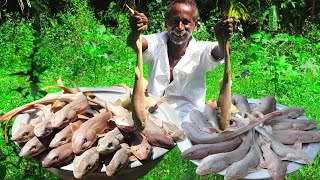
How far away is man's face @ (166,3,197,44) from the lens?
9.17 feet

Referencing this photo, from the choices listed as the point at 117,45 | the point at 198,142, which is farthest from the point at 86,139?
the point at 117,45

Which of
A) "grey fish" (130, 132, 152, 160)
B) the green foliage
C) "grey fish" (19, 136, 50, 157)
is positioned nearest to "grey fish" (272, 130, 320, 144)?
"grey fish" (130, 132, 152, 160)

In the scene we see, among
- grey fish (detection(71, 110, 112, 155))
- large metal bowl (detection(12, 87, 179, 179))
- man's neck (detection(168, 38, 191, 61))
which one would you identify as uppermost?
man's neck (detection(168, 38, 191, 61))

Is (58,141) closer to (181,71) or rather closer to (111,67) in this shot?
(181,71)

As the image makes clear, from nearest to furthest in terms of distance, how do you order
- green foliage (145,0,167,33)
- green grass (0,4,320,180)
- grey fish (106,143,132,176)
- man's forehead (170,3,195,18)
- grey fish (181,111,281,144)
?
1. grey fish (106,143,132,176)
2. grey fish (181,111,281,144)
3. man's forehead (170,3,195,18)
4. green grass (0,4,320,180)
5. green foliage (145,0,167,33)

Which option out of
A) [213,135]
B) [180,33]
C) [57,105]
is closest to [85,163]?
[57,105]

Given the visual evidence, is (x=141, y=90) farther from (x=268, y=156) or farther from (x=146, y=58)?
(x=146, y=58)

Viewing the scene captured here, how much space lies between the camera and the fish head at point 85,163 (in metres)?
1.87

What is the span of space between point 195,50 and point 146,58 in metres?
0.31

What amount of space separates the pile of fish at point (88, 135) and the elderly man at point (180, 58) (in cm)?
Answer: 80

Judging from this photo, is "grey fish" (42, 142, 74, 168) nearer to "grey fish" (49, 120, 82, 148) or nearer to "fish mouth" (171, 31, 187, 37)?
"grey fish" (49, 120, 82, 148)

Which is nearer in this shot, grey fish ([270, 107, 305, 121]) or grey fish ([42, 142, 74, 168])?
grey fish ([42, 142, 74, 168])

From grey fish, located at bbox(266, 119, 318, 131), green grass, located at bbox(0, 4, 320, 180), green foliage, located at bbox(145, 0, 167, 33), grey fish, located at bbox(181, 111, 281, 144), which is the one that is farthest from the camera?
green foliage, located at bbox(145, 0, 167, 33)

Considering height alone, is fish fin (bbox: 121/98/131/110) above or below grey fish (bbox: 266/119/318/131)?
above
